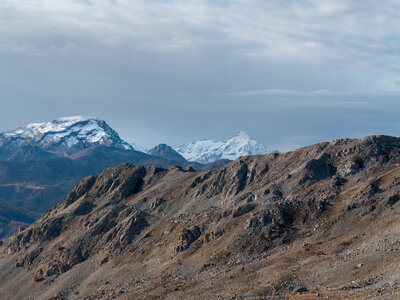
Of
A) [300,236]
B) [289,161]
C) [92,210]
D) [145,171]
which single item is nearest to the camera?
[300,236]

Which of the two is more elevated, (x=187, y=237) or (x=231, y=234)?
(x=231, y=234)

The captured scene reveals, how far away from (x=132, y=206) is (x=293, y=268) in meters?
76.0

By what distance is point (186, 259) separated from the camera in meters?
110

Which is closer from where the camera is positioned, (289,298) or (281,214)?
(289,298)

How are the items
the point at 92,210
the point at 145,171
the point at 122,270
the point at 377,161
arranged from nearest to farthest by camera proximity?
the point at 122,270
the point at 377,161
the point at 92,210
the point at 145,171

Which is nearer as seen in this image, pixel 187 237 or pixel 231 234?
pixel 231 234

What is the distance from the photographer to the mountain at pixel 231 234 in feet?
272

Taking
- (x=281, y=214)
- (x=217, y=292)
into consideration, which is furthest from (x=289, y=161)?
(x=217, y=292)

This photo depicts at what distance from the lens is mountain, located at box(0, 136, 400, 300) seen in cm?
8288

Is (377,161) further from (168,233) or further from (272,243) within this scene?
(168,233)

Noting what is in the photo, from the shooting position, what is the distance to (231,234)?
113 m

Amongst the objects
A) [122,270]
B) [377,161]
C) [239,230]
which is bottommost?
[122,270]

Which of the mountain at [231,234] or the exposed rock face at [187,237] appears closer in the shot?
the mountain at [231,234]

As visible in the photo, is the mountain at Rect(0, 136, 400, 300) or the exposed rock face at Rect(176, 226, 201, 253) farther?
the exposed rock face at Rect(176, 226, 201, 253)
